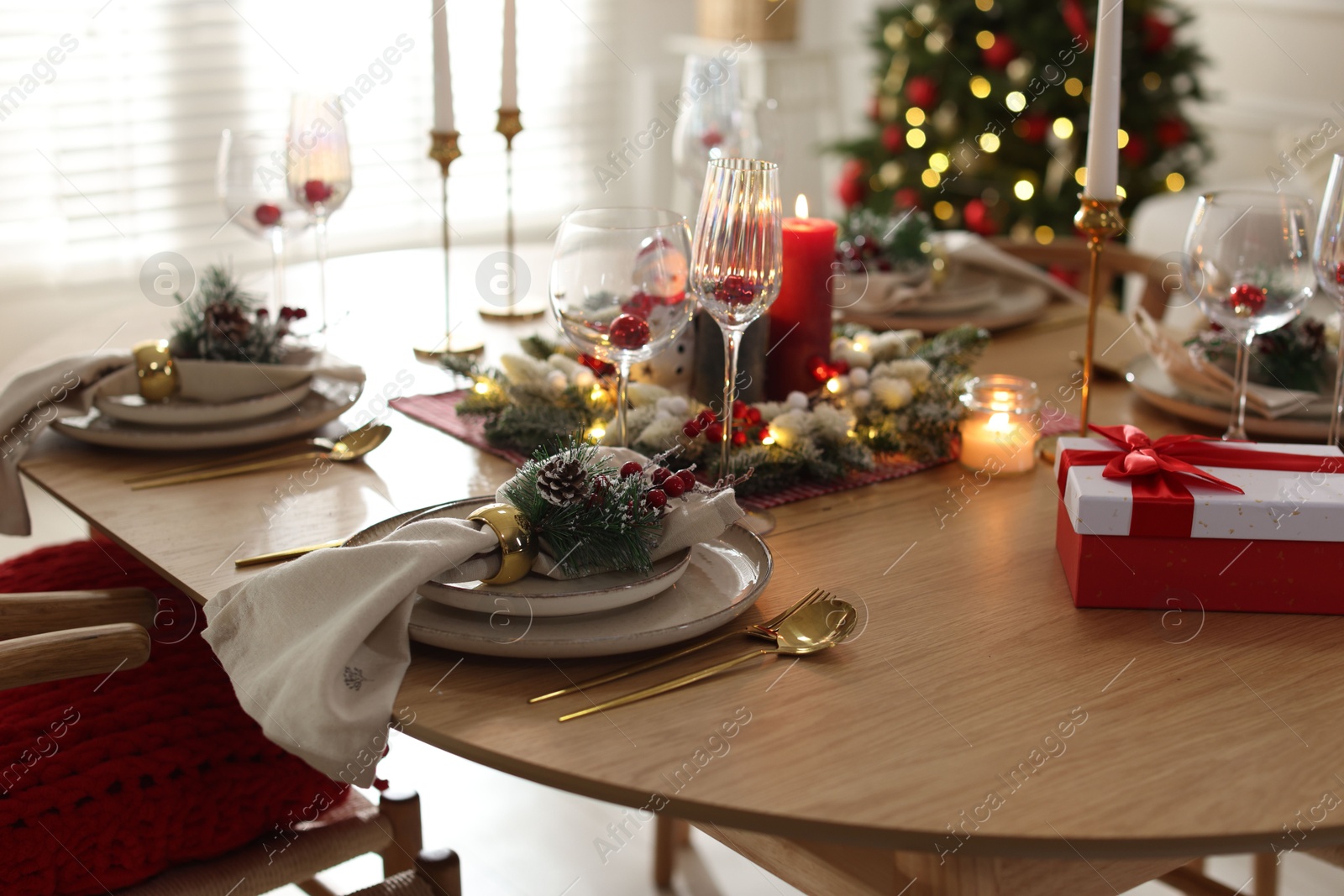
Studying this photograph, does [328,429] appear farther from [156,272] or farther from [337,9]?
[337,9]

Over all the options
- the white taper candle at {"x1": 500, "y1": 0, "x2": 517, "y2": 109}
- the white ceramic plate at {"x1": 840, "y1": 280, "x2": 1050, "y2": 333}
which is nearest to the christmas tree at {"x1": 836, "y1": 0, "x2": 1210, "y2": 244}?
the white ceramic plate at {"x1": 840, "y1": 280, "x2": 1050, "y2": 333}

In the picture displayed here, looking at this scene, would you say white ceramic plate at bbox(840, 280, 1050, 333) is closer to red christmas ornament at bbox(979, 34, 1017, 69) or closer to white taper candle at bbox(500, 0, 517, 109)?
white taper candle at bbox(500, 0, 517, 109)

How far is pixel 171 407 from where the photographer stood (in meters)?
1.35

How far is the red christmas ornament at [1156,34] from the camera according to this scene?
142 inches

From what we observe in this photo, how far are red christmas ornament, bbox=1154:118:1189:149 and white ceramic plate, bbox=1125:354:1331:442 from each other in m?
2.32

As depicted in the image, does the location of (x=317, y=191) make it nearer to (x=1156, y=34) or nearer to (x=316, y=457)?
(x=316, y=457)

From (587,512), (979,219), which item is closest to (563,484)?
(587,512)

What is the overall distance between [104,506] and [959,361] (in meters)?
0.92

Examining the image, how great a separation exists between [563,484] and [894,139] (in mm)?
3185

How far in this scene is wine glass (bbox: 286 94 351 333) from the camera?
159cm

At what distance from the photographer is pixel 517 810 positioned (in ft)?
7.06

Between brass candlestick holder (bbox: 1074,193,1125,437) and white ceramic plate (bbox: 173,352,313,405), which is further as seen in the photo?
white ceramic plate (bbox: 173,352,313,405)

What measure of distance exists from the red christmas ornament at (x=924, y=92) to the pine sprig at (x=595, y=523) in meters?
3.09

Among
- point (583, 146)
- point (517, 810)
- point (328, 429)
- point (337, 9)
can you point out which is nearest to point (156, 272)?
point (337, 9)
